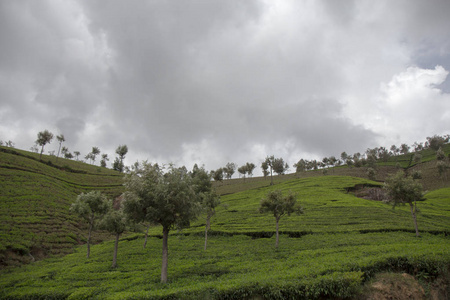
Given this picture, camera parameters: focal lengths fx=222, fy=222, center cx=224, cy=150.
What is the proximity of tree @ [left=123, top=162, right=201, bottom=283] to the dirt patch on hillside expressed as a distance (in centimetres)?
1434

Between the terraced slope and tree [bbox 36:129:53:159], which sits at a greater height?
tree [bbox 36:129:53:159]

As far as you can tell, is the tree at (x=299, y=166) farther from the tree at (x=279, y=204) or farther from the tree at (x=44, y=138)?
the tree at (x=44, y=138)

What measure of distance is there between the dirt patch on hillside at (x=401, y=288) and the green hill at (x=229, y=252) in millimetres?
700

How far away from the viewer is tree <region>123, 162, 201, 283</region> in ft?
65.0

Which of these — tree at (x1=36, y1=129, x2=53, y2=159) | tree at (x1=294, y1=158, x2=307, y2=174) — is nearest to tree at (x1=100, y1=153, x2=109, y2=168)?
tree at (x1=36, y1=129, x2=53, y2=159)

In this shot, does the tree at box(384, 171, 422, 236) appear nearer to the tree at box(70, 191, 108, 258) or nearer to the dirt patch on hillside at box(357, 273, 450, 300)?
the dirt patch on hillside at box(357, 273, 450, 300)

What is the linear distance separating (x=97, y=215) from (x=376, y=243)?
133 ft

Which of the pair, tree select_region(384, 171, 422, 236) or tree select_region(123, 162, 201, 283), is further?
tree select_region(384, 171, 422, 236)

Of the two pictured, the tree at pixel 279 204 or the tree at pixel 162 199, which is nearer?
the tree at pixel 162 199

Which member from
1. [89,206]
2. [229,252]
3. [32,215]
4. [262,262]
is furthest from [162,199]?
[32,215]

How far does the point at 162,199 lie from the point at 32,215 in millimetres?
42036

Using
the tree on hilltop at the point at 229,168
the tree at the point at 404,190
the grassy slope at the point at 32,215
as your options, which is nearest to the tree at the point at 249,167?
the tree on hilltop at the point at 229,168

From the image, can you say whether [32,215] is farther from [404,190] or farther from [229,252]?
[404,190]

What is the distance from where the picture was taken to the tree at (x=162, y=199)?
65.0ft
